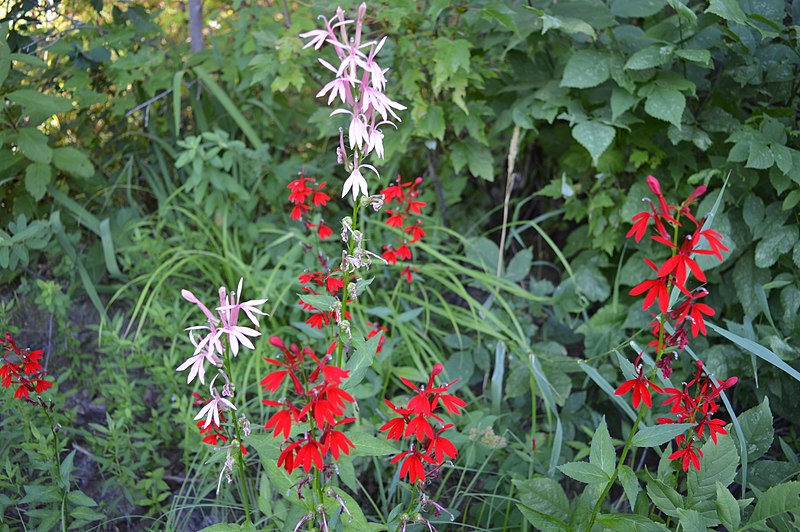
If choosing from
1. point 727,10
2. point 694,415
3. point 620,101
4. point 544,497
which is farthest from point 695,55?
point 544,497

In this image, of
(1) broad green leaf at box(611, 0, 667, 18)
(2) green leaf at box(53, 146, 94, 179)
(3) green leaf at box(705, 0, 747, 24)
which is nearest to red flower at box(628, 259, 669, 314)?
(3) green leaf at box(705, 0, 747, 24)

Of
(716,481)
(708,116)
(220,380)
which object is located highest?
(708,116)

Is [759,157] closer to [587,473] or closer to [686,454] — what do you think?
[686,454]

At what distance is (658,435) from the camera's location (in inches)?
50.8

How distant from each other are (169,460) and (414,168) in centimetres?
163

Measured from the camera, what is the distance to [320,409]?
1081 millimetres

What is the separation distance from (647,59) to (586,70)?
8.0 inches

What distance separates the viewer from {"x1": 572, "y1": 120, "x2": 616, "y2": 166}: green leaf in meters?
2.21

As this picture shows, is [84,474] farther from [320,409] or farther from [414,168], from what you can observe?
[414,168]

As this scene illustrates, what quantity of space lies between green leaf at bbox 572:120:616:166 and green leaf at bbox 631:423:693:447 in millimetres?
1134

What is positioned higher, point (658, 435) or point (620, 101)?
point (620, 101)

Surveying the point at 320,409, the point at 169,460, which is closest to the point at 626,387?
the point at 320,409

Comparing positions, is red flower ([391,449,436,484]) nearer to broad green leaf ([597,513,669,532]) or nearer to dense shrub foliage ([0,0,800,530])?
dense shrub foliage ([0,0,800,530])

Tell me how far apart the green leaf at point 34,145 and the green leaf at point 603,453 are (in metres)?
2.21
